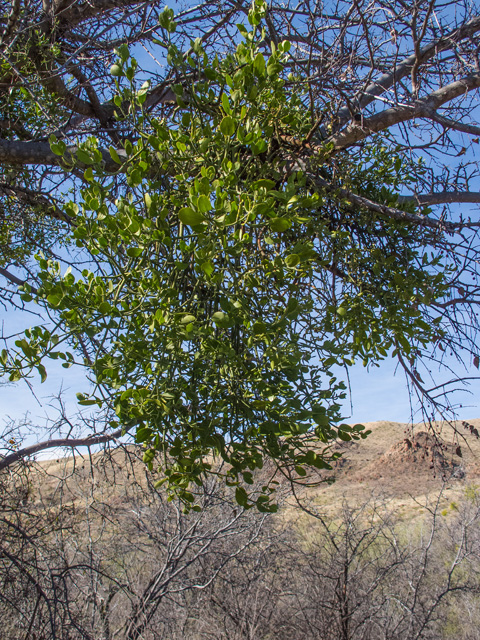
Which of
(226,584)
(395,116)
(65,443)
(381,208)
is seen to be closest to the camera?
(381,208)

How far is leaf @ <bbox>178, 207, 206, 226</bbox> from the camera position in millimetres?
762

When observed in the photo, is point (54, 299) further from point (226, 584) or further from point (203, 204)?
point (226, 584)

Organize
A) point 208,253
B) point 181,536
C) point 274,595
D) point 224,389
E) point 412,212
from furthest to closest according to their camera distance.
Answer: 1. point 274,595
2. point 181,536
3. point 412,212
4. point 224,389
5. point 208,253

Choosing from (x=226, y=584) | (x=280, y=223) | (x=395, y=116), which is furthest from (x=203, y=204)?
(x=226, y=584)

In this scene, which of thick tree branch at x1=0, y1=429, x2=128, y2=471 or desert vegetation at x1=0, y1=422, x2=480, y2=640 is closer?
thick tree branch at x1=0, y1=429, x2=128, y2=471

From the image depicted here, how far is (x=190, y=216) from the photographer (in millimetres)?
767

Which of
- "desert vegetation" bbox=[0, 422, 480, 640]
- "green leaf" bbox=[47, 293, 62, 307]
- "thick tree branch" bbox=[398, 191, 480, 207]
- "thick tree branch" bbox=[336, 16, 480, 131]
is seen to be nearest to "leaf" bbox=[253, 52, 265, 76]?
"green leaf" bbox=[47, 293, 62, 307]

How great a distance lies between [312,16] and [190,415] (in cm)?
159

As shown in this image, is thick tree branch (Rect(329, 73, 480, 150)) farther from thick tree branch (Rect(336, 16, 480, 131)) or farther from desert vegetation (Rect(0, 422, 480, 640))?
desert vegetation (Rect(0, 422, 480, 640))

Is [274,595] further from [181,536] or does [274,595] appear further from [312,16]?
[312,16]

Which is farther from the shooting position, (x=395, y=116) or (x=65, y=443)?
(x=65, y=443)

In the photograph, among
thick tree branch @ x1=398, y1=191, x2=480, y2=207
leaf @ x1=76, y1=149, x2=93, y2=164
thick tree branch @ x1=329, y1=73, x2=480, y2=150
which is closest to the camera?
leaf @ x1=76, y1=149, x2=93, y2=164

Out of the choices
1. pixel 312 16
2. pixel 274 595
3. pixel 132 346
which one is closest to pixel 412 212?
pixel 312 16

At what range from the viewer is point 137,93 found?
111 cm
